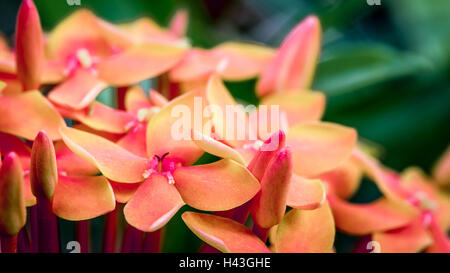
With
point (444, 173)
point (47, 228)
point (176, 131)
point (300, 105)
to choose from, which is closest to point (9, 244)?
point (47, 228)

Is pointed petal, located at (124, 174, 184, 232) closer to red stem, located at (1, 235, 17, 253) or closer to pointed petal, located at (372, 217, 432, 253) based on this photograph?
red stem, located at (1, 235, 17, 253)

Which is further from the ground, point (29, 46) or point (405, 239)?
point (29, 46)

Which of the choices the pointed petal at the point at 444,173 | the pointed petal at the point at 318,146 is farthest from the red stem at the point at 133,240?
the pointed petal at the point at 444,173

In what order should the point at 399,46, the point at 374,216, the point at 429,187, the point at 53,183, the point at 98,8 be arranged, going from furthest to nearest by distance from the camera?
the point at 399,46, the point at 98,8, the point at 429,187, the point at 374,216, the point at 53,183

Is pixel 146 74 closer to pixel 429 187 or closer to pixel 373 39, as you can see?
pixel 429 187

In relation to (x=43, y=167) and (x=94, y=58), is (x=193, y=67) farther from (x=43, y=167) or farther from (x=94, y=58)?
(x=43, y=167)

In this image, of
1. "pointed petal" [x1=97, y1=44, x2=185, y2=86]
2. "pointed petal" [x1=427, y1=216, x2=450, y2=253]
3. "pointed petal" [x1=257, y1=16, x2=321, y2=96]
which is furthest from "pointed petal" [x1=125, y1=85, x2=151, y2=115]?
"pointed petal" [x1=427, y1=216, x2=450, y2=253]
